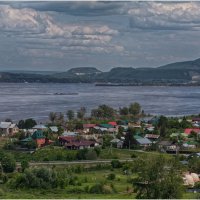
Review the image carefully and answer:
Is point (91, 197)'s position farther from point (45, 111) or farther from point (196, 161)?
point (45, 111)

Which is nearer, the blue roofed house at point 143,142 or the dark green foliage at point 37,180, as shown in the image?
the dark green foliage at point 37,180

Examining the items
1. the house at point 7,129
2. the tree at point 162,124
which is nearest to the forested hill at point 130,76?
the tree at point 162,124

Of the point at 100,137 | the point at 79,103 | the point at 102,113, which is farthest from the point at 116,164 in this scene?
the point at 79,103

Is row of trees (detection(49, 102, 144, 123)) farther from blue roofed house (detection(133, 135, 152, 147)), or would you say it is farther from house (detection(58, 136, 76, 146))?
blue roofed house (detection(133, 135, 152, 147))

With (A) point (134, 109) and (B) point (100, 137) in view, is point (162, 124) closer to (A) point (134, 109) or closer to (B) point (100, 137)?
(B) point (100, 137)

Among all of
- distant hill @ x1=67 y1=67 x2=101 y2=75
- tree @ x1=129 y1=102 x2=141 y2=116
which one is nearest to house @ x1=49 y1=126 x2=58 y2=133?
tree @ x1=129 y1=102 x2=141 y2=116

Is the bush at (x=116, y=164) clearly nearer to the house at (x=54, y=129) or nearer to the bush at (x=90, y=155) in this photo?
the bush at (x=90, y=155)

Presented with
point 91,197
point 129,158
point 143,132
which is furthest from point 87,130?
point 91,197
